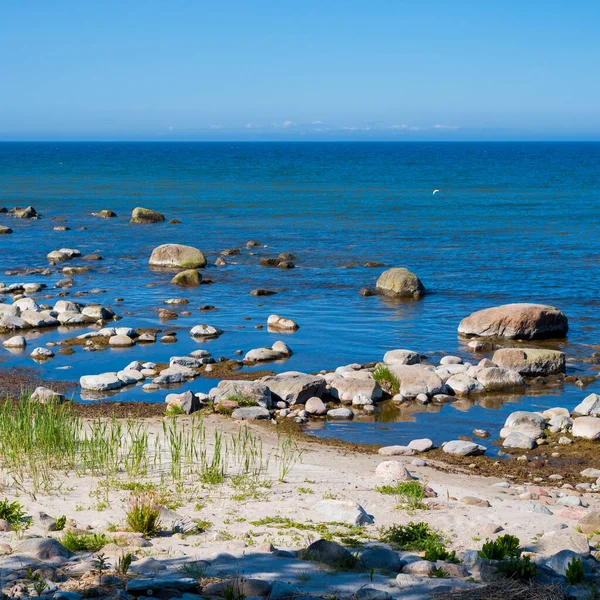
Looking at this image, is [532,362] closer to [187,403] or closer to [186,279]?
[187,403]

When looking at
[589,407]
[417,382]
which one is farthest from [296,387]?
[589,407]

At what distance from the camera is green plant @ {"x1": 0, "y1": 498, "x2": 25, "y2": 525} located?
9.35 metres

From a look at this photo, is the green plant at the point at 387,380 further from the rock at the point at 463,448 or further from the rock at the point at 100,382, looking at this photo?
the rock at the point at 100,382

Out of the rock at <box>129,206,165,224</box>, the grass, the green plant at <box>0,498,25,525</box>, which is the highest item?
the rock at <box>129,206,165,224</box>

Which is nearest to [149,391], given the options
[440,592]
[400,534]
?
[400,534]

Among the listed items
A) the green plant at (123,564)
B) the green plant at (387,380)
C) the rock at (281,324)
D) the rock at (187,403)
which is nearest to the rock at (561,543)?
the green plant at (123,564)

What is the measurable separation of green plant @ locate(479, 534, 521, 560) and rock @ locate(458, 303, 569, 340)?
16219 mm

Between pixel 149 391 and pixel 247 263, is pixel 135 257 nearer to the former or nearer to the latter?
pixel 247 263

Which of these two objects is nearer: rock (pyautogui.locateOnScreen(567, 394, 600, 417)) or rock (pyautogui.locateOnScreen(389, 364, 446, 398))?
rock (pyautogui.locateOnScreen(567, 394, 600, 417))

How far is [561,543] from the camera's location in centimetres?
908

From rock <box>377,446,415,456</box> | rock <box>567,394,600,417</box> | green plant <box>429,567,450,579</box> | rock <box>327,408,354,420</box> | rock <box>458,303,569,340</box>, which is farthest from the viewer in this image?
rock <box>458,303,569,340</box>

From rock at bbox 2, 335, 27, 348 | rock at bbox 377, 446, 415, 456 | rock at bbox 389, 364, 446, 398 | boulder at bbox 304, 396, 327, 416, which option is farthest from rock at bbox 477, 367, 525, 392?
rock at bbox 2, 335, 27, 348

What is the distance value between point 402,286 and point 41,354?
1343 centimetres

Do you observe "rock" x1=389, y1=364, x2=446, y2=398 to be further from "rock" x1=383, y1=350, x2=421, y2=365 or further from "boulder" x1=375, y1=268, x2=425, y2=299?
"boulder" x1=375, y1=268, x2=425, y2=299
